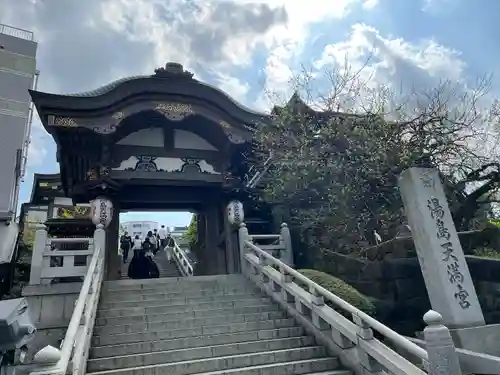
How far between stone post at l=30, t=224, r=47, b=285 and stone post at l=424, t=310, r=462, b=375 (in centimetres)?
739

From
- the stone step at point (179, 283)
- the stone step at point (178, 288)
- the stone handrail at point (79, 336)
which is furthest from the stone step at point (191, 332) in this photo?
the stone step at point (179, 283)

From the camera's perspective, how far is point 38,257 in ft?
26.3

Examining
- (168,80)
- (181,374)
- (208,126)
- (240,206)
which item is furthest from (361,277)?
(168,80)

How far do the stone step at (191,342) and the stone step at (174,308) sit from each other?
119cm

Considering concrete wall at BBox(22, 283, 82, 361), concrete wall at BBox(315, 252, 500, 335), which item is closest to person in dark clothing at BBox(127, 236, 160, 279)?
concrete wall at BBox(22, 283, 82, 361)

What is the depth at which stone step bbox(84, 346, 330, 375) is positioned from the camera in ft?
17.5

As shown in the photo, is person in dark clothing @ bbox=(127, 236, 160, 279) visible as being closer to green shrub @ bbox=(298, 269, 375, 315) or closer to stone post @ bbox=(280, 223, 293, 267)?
stone post @ bbox=(280, 223, 293, 267)

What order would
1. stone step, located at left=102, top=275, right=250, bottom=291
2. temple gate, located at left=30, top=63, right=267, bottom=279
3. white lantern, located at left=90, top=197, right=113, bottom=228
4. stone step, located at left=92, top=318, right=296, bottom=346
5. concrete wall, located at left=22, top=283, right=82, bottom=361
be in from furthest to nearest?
temple gate, located at left=30, top=63, right=267, bottom=279, white lantern, located at left=90, top=197, right=113, bottom=228, stone step, located at left=102, top=275, right=250, bottom=291, concrete wall, located at left=22, top=283, right=82, bottom=361, stone step, located at left=92, top=318, right=296, bottom=346

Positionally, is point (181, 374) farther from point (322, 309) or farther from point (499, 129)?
point (499, 129)

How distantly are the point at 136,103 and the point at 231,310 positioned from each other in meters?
6.30

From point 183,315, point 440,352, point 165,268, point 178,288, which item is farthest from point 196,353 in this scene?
point 165,268

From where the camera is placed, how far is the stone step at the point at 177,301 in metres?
7.54

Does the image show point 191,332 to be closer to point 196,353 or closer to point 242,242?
point 196,353

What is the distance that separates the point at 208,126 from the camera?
11.9 meters
